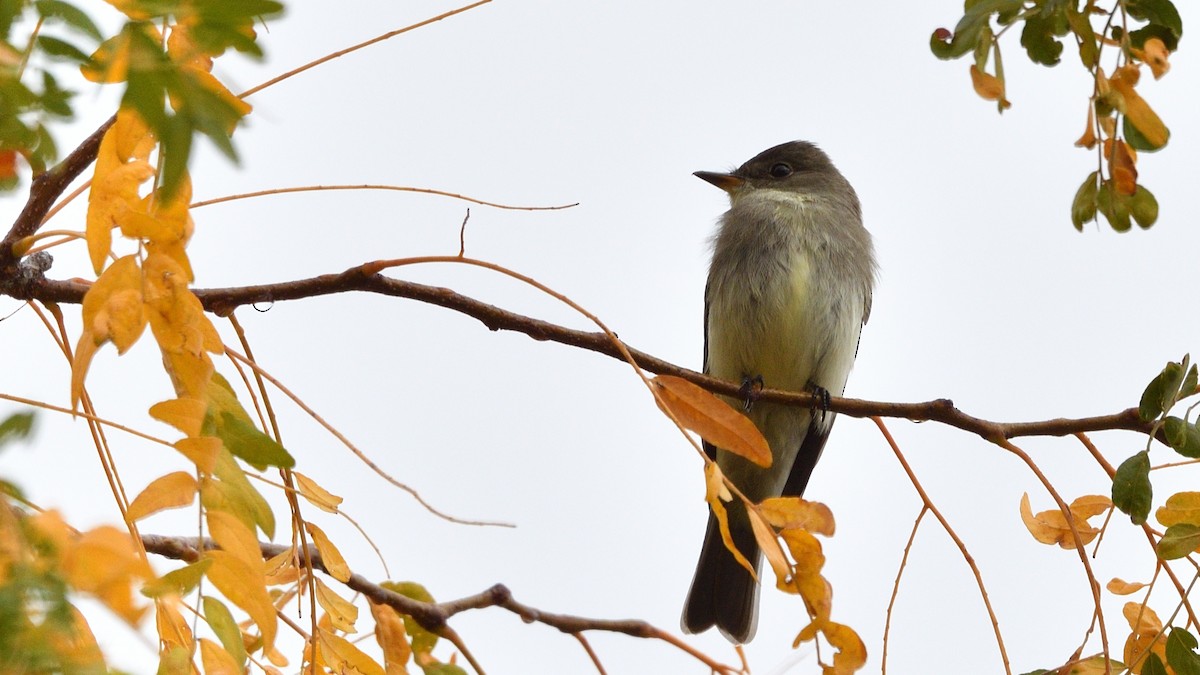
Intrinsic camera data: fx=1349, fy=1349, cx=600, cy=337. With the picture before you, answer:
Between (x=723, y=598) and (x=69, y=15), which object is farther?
(x=723, y=598)

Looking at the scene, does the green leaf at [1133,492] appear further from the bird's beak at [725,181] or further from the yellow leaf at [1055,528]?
the bird's beak at [725,181]

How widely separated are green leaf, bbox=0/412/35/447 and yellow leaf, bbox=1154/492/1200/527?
82.1 inches

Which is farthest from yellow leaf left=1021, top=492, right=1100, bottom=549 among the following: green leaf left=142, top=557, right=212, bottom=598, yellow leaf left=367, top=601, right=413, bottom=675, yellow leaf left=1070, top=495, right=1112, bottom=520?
green leaf left=142, top=557, right=212, bottom=598

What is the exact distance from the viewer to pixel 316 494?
2297mm

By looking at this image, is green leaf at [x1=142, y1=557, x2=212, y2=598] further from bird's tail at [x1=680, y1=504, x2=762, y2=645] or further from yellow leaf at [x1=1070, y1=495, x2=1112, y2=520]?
bird's tail at [x1=680, y1=504, x2=762, y2=645]

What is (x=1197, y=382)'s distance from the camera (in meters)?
2.59

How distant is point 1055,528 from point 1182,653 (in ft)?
1.16

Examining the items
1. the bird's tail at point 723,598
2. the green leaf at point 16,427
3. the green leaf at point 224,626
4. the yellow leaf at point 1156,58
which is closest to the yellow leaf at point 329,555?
the green leaf at point 224,626

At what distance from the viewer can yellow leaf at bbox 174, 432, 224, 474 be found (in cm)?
172

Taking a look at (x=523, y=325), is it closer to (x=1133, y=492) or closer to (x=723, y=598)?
(x=1133, y=492)

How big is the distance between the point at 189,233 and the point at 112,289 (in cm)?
15

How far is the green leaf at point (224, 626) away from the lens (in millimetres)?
1775

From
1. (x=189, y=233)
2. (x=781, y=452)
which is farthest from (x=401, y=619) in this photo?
(x=781, y=452)

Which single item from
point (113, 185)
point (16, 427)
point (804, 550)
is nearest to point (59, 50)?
point (16, 427)
